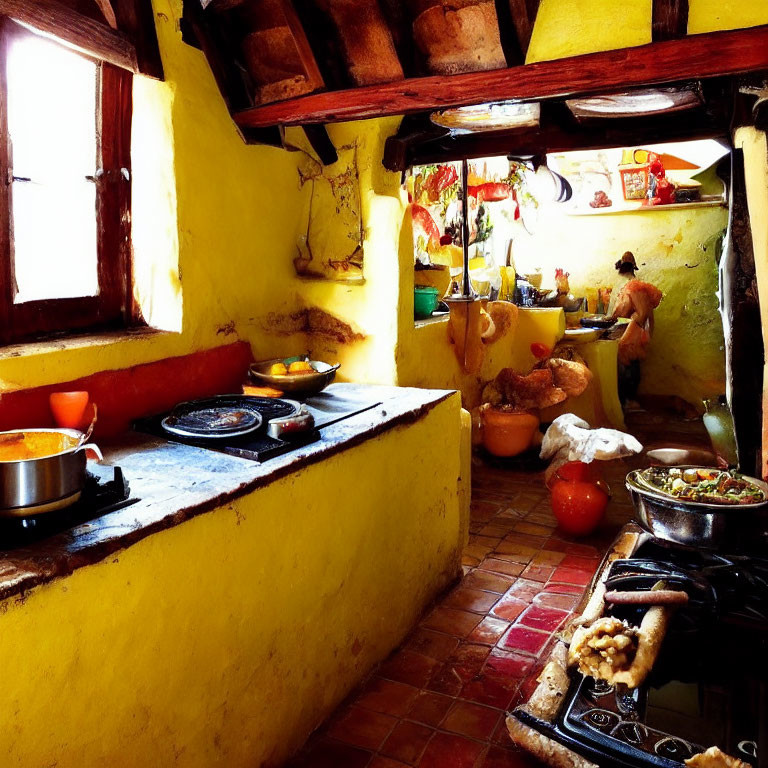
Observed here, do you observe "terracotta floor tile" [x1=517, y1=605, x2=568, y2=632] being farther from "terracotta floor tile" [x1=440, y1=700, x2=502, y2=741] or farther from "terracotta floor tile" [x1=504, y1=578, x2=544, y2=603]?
"terracotta floor tile" [x1=440, y1=700, x2=502, y2=741]

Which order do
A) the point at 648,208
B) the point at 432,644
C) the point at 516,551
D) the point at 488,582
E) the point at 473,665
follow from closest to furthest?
the point at 473,665, the point at 432,644, the point at 488,582, the point at 516,551, the point at 648,208

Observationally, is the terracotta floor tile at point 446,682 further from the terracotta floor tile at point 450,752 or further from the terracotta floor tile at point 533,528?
the terracotta floor tile at point 533,528

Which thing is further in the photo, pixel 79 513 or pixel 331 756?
pixel 331 756

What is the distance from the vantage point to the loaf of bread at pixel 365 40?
3.09 meters

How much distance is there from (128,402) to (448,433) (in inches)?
72.1

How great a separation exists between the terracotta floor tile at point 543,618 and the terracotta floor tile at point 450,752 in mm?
1038

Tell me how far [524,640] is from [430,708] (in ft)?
2.54

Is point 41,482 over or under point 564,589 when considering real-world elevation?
over

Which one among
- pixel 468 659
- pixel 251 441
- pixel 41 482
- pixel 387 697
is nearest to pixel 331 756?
pixel 387 697

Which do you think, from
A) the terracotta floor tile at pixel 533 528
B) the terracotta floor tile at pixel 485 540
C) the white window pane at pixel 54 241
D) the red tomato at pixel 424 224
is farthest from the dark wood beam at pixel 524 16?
the red tomato at pixel 424 224

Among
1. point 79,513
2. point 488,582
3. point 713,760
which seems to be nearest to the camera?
point 79,513

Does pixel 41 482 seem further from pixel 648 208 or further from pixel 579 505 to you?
pixel 648 208

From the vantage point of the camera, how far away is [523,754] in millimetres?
2654

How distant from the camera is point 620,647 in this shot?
8.53ft
